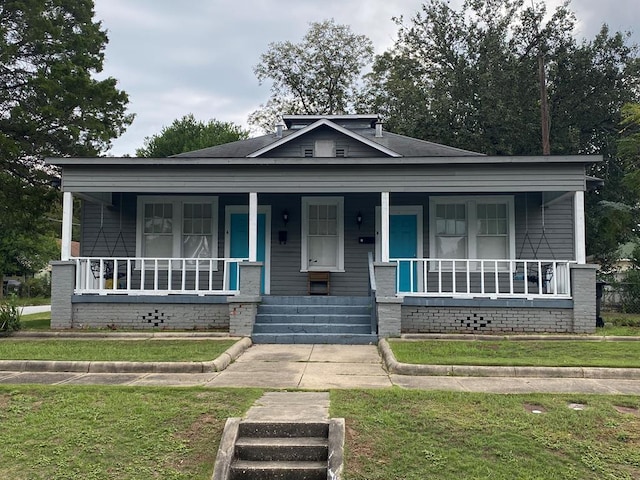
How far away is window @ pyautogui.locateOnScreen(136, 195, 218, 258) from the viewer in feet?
40.3

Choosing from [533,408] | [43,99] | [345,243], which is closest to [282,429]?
[533,408]

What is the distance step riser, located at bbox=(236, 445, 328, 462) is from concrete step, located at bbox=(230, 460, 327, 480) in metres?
0.10

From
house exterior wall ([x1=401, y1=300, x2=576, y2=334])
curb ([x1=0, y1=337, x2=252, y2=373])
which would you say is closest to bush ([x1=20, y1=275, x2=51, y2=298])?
curb ([x1=0, y1=337, x2=252, y2=373])

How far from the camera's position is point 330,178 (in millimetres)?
10359

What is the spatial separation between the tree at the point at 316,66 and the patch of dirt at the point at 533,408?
97.6 ft

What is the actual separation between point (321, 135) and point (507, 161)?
17.2 feet

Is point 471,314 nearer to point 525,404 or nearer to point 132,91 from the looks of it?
point 525,404

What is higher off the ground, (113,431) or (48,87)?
(48,87)

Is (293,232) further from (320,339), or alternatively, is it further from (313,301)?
(320,339)

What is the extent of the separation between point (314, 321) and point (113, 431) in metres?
5.71

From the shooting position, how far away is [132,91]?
2197cm

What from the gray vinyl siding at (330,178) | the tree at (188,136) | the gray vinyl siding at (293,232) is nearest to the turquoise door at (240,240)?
the gray vinyl siding at (293,232)

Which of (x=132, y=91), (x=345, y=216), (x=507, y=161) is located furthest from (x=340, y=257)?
(x=132, y=91)

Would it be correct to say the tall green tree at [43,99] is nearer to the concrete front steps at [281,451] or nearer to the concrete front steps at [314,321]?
the concrete front steps at [314,321]
